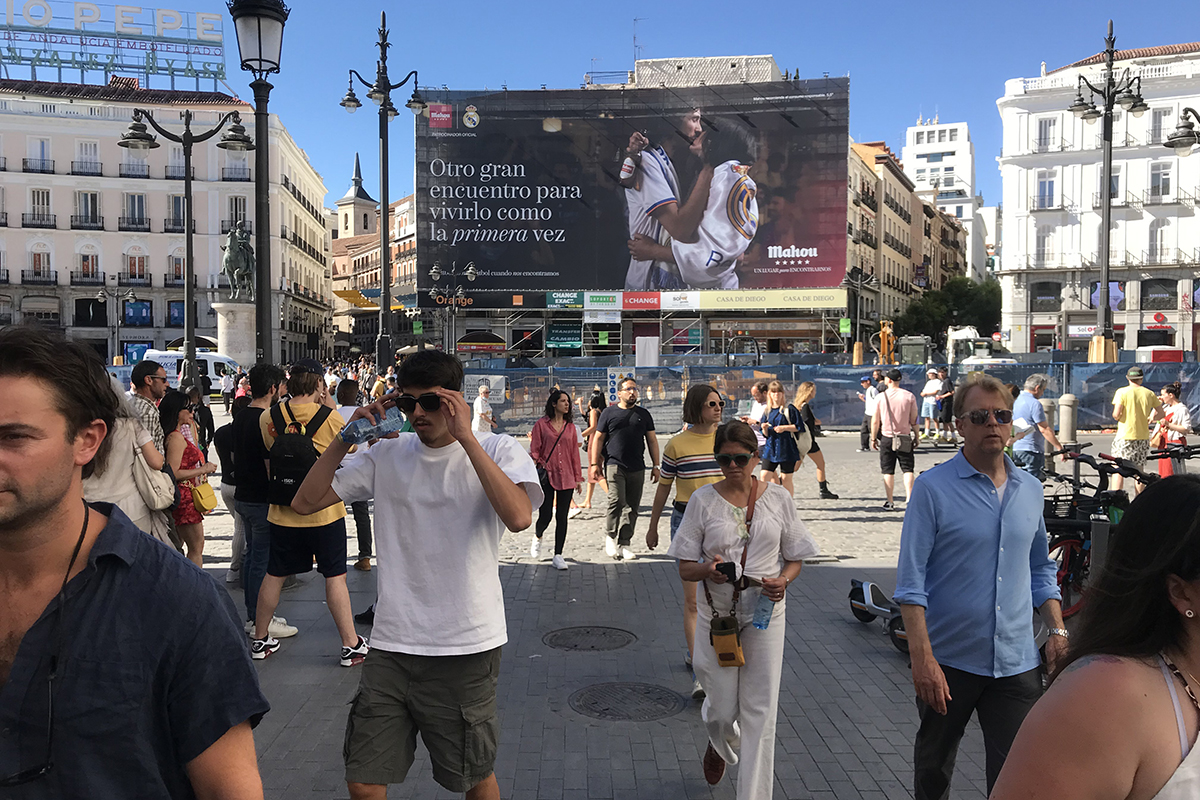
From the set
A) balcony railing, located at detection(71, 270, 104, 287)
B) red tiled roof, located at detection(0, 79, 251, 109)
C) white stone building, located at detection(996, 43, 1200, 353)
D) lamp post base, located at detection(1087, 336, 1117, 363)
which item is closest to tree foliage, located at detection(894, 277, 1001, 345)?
white stone building, located at detection(996, 43, 1200, 353)

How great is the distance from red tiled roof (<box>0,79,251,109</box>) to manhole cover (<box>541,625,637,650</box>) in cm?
5785

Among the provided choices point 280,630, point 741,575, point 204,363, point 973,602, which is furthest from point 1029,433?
point 204,363

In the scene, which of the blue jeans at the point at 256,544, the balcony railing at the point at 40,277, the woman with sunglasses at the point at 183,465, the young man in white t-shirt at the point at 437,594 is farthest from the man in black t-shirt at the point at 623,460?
the balcony railing at the point at 40,277

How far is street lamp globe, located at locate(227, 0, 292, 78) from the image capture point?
8.23 m

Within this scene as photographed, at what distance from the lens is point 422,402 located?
315 centimetres

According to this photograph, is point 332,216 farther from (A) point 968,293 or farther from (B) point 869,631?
(B) point 869,631

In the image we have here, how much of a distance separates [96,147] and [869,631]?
62.4m

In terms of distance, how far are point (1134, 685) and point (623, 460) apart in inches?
294

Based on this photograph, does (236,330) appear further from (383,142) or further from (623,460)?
(623,460)

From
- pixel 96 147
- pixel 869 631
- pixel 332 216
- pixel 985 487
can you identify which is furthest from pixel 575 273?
pixel 332 216

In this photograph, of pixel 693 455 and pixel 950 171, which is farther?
pixel 950 171

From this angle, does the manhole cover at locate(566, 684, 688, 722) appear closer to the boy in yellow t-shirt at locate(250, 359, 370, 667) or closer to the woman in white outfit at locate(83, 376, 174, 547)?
the boy in yellow t-shirt at locate(250, 359, 370, 667)

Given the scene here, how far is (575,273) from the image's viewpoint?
45.1 m

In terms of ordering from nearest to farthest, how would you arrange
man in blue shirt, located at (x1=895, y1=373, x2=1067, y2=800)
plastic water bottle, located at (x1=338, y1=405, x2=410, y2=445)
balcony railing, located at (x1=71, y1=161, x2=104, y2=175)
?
man in blue shirt, located at (x1=895, y1=373, x2=1067, y2=800), plastic water bottle, located at (x1=338, y1=405, x2=410, y2=445), balcony railing, located at (x1=71, y1=161, x2=104, y2=175)
